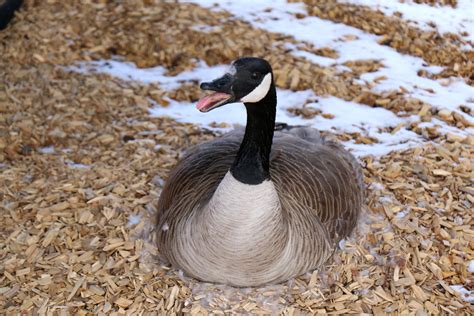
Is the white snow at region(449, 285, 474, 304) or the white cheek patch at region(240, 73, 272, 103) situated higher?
the white cheek patch at region(240, 73, 272, 103)

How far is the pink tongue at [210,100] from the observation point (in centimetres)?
218

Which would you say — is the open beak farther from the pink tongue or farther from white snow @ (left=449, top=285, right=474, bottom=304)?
white snow @ (left=449, top=285, right=474, bottom=304)

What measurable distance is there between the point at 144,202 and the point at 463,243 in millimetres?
1686

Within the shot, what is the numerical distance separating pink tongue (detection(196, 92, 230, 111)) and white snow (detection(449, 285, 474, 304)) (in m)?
1.54

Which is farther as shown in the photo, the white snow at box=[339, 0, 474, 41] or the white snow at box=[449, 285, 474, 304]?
the white snow at box=[339, 0, 474, 41]

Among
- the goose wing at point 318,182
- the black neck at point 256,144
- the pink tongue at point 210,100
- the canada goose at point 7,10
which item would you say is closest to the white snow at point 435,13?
the goose wing at point 318,182

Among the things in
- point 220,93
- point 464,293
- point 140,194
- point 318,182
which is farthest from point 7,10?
point 464,293

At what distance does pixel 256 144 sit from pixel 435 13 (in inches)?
133

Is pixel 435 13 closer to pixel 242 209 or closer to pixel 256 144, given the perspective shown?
pixel 256 144

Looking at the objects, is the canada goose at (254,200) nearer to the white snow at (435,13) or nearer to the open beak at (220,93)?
the open beak at (220,93)

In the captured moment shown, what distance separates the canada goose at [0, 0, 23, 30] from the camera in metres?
5.04

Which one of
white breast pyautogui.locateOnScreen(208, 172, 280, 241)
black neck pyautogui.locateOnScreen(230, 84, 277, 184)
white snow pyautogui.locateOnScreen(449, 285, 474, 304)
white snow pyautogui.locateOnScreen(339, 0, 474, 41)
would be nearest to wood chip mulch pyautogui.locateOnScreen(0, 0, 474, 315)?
white snow pyautogui.locateOnScreen(449, 285, 474, 304)

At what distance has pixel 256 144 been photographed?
2457 millimetres

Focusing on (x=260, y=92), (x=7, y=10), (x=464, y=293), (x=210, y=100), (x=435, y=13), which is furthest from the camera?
(x=435, y=13)
